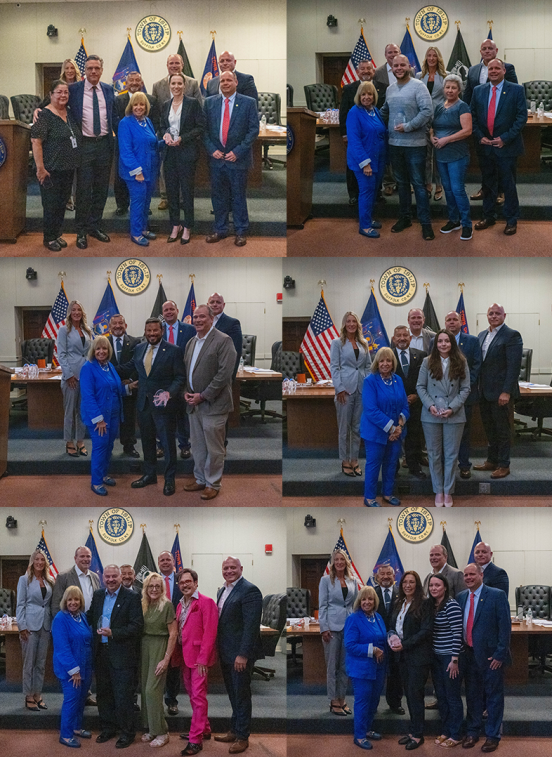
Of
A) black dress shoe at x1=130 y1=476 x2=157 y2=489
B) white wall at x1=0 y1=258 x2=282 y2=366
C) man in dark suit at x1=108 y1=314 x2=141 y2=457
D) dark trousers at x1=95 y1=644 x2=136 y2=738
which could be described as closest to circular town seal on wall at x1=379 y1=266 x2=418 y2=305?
white wall at x1=0 y1=258 x2=282 y2=366

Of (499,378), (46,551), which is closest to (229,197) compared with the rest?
(499,378)

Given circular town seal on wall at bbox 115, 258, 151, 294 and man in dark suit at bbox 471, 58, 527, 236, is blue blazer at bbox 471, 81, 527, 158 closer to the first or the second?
man in dark suit at bbox 471, 58, 527, 236

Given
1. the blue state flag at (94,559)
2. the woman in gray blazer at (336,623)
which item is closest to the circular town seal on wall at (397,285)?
the woman in gray blazer at (336,623)

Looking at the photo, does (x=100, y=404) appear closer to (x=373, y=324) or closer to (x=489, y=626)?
(x=373, y=324)

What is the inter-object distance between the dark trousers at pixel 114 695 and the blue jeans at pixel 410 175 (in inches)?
145

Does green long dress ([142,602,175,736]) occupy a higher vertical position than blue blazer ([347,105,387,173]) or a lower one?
lower

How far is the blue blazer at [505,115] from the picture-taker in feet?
20.5

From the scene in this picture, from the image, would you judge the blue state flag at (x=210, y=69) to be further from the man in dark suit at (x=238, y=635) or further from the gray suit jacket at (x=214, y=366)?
the man in dark suit at (x=238, y=635)

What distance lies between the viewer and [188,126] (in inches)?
248

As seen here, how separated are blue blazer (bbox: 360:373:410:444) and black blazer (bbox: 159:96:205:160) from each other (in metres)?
2.04

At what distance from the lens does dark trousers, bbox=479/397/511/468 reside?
632cm

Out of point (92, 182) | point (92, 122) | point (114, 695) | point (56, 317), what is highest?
point (92, 122)

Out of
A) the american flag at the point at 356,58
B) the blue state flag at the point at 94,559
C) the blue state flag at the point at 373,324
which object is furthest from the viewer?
the blue state flag at the point at 373,324

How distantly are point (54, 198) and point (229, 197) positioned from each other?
1251mm
